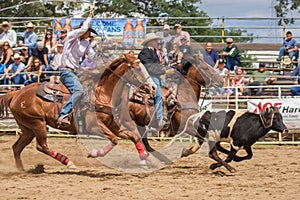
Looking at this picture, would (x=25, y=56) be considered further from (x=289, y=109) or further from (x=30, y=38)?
(x=289, y=109)

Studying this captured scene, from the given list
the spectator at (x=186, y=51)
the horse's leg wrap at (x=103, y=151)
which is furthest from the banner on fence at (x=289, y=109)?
the horse's leg wrap at (x=103, y=151)

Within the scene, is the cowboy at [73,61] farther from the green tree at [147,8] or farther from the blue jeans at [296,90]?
the green tree at [147,8]

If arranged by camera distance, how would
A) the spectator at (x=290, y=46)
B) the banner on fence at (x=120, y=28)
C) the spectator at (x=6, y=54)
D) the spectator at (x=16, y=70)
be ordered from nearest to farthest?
the spectator at (x=16, y=70) → the spectator at (x=6, y=54) → the spectator at (x=290, y=46) → the banner on fence at (x=120, y=28)

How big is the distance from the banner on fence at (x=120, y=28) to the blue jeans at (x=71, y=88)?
824cm

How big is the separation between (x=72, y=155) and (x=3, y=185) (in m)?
3.89

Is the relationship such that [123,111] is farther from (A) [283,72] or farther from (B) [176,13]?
(B) [176,13]

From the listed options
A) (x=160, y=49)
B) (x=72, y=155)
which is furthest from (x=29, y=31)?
(x=160, y=49)

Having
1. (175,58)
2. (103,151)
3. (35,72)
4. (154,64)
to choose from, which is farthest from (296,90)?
(103,151)

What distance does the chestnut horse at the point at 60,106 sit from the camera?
9.29 metres

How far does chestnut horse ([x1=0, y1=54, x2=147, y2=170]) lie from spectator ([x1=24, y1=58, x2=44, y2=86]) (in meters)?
5.18

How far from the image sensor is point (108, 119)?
9375mm

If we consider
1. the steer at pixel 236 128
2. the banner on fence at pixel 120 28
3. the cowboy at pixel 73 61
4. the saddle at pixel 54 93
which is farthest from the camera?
the banner on fence at pixel 120 28

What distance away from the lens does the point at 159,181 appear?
8.48 m

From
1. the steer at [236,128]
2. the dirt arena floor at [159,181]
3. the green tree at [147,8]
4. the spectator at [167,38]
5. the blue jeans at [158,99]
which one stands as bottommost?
the dirt arena floor at [159,181]
